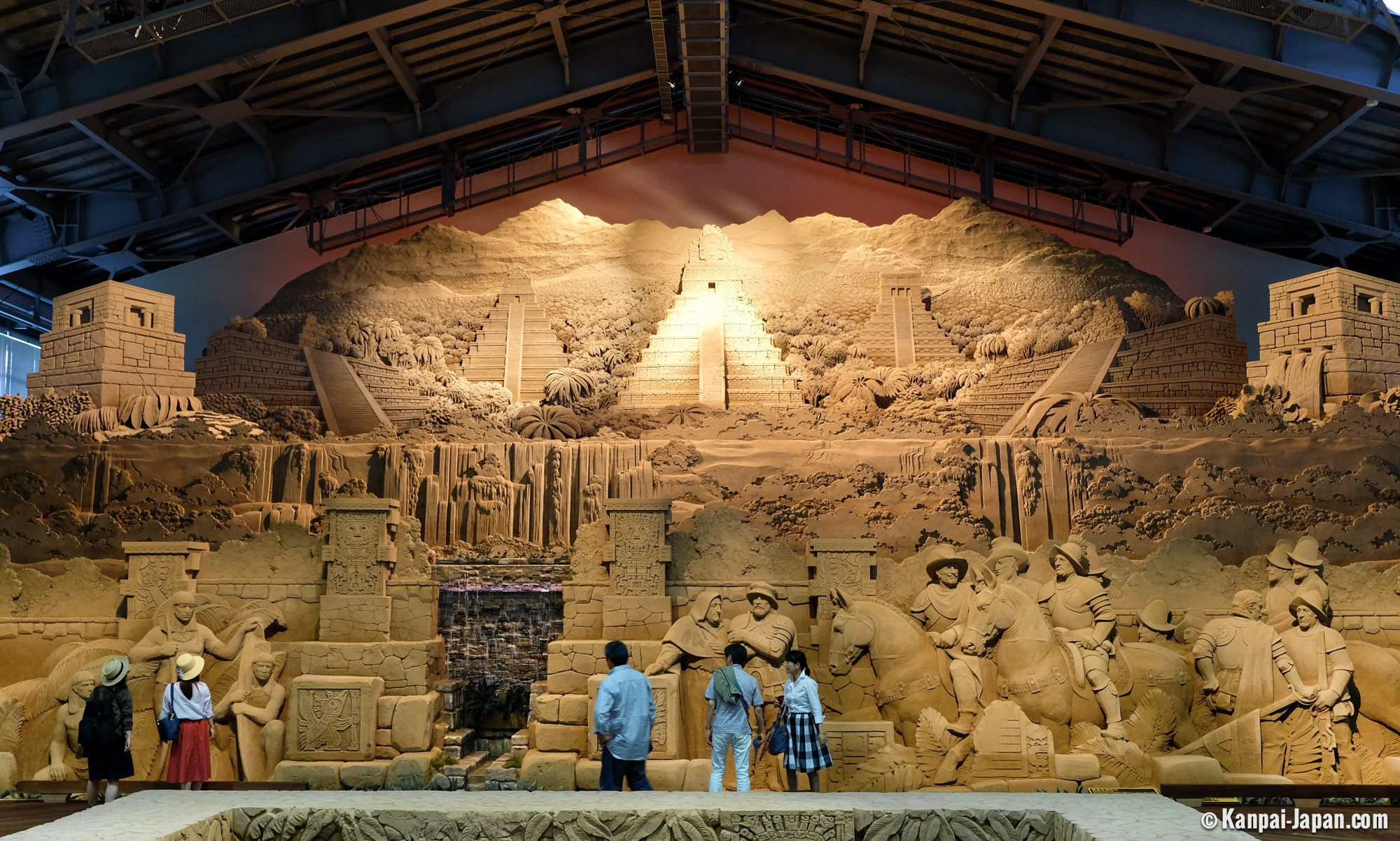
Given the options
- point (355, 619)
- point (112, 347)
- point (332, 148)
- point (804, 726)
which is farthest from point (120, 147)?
point (804, 726)

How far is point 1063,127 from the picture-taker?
1720cm

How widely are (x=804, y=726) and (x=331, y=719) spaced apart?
16.0 ft

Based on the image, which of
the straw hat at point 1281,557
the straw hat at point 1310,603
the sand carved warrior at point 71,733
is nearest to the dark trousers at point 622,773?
the sand carved warrior at point 71,733

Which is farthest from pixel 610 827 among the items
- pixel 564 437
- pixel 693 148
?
pixel 693 148

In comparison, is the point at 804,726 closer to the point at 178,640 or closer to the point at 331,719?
the point at 331,719

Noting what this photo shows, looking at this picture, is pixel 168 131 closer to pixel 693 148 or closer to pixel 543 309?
pixel 543 309

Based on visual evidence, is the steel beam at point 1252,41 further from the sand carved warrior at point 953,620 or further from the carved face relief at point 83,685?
the carved face relief at point 83,685

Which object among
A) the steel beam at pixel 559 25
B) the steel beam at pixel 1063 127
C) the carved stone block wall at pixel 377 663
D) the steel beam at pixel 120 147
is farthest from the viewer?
the steel beam at pixel 1063 127

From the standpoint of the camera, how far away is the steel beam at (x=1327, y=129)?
14734 mm

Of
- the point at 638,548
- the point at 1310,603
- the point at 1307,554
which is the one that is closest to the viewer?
the point at 1310,603

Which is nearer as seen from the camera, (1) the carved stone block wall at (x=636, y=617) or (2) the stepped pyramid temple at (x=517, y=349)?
(1) the carved stone block wall at (x=636, y=617)

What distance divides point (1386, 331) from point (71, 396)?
61.8ft

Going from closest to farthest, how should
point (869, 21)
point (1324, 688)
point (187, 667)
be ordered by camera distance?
1. point (187, 667)
2. point (1324, 688)
3. point (869, 21)

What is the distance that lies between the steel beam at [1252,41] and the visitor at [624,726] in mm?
10412
